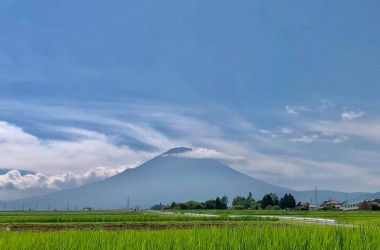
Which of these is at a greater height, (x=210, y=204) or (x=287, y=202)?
(x=287, y=202)

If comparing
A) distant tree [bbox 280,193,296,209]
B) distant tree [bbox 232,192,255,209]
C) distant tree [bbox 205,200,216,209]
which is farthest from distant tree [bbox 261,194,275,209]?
distant tree [bbox 232,192,255,209]

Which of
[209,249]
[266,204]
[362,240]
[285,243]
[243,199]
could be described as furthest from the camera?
[243,199]

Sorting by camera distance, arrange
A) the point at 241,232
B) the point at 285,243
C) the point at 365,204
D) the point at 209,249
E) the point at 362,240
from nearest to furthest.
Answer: the point at 209,249 < the point at 285,243 < the point at 362,240 < the point at 241,232 < the point at 365,204

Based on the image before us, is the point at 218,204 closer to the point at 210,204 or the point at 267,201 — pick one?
the point at 210,204

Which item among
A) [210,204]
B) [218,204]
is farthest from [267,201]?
[210,204]

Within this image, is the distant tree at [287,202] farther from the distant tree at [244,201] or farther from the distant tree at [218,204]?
the distant tree at [218,204]

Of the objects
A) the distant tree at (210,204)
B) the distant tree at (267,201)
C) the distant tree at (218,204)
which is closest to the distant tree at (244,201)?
the distant tree at (218,204)

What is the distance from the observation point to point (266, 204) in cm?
9438

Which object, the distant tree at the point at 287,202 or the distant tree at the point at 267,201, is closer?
the distant tree at the point at 267,201

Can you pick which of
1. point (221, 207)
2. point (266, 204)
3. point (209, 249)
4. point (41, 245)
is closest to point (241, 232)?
point (209, 249)

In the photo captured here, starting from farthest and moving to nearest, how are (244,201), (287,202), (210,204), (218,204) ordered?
(244,201) < (210,204) < (218,204) < (287,202)

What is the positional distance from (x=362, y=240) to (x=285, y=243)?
1298 millimetres

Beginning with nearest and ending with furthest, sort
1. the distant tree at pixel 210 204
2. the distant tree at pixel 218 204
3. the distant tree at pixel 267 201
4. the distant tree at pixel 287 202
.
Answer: the distant tree at pixel 267 201, the distant tree at pixel 287 202, the distant tree at pixel 210 204, the distant tree at pixel 218 204

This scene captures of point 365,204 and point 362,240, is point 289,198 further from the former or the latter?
point 362,240
